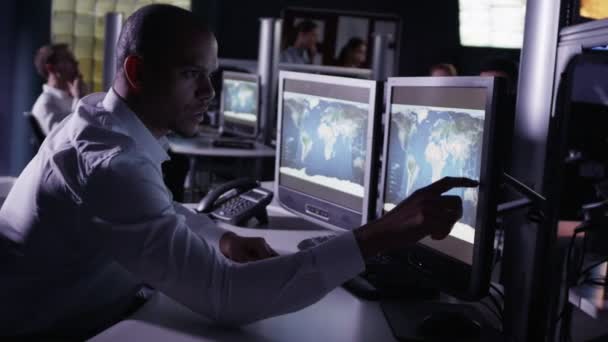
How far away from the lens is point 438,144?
1.45 m

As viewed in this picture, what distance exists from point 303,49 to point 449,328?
660 centimetres

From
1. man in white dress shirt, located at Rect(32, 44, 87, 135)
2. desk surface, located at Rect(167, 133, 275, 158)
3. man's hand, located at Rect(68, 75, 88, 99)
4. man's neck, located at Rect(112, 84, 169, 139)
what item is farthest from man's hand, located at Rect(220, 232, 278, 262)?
man's hand, located at Rect(68, 75, 88, 99)

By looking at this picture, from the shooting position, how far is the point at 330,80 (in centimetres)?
198

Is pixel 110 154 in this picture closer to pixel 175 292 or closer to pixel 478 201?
pixel 175 292

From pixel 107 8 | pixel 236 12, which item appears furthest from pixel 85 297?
pixel 236 12

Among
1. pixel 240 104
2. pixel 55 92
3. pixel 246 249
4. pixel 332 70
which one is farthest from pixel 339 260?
pixel 55 92

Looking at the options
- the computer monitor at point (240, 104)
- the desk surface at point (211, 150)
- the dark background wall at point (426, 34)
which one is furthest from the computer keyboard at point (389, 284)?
the dark background wall at point (426, 34)

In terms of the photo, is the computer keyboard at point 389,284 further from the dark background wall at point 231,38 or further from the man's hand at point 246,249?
the dark background wall at point 231,38

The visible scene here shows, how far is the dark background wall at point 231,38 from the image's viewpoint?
20.0 ft

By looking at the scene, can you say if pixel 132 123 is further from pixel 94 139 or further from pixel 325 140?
pixel 325 140

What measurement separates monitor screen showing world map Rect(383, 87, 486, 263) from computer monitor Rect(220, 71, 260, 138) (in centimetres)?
338

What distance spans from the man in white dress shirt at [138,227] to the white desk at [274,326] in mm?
52

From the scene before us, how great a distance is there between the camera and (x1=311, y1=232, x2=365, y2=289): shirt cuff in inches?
49.2

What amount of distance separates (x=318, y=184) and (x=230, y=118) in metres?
3.30
